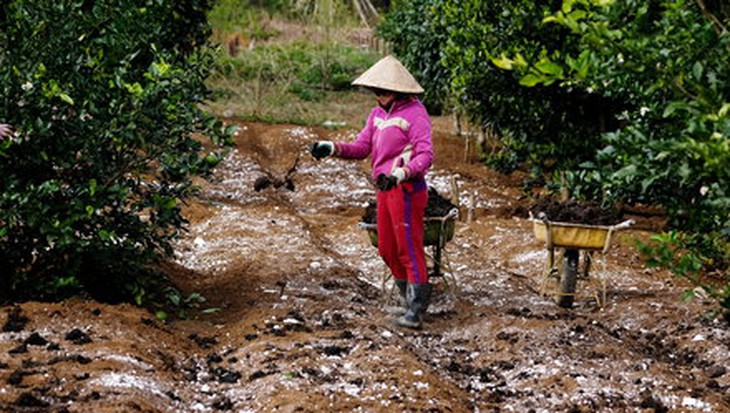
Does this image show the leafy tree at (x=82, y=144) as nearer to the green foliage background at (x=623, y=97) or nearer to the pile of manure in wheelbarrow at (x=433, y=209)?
the pile of manure in wheelbarrow at (x=433, y=209)

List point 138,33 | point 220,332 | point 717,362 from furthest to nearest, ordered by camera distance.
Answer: point 138,33 < point 220,332 < point 717,362

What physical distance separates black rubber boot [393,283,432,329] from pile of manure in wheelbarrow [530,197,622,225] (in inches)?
50.5

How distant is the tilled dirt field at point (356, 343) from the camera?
209 inches

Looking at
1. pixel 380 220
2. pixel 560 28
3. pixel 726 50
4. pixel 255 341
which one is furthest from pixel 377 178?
pixel 560 28

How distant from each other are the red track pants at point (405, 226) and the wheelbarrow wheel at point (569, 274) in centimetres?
143

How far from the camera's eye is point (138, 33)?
24.4 feet

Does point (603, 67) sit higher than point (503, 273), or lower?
higher

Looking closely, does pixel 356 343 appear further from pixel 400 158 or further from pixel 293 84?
pixel 293 84

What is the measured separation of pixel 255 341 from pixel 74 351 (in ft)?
4.08

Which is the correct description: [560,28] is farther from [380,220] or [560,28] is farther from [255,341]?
[255,341]

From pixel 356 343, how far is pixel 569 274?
7.82 feet

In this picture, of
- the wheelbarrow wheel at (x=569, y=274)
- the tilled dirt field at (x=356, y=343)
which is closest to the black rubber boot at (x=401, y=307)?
the tilled dirt field at (x=356, y=343)

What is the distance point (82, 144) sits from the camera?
6766 mm

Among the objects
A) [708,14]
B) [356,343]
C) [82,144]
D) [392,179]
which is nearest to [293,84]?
[82,144]
